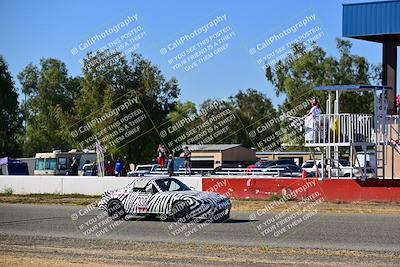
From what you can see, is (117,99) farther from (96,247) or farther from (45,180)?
(96,247)

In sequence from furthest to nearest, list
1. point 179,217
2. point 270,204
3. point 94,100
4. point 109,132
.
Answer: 1. point 94,100
2. point 109,132
3. point 270,204
4. point 179,217

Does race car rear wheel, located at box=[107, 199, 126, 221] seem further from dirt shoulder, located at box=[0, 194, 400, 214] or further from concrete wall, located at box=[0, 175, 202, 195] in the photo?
concrete wall, located at box=[0, 175, 202, 195]

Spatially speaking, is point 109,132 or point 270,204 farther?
point 109,132

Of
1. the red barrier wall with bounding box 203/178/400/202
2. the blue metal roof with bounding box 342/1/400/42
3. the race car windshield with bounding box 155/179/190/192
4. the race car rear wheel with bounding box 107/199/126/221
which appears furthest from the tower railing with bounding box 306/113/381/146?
the race car rear wheel with bounding box 107/199/126/221

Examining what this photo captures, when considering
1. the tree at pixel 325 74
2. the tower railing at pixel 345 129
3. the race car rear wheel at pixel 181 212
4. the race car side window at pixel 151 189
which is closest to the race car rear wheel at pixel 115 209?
the race car side window at pixel 151 189

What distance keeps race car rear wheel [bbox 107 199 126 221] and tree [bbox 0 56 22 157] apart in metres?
49.2

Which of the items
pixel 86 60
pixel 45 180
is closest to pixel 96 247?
pixel 45 180

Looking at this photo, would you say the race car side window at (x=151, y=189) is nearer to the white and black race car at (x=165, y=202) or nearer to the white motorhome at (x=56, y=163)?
the white and black race car at (x=165, y=202)

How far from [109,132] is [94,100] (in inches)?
213

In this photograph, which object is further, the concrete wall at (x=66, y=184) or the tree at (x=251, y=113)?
the tree at (x=251, y=113)

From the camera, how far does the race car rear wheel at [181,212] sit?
21.9m

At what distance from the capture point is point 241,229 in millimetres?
19859

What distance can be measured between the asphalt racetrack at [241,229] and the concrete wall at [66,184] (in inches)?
275

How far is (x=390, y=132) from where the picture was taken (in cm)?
2953
